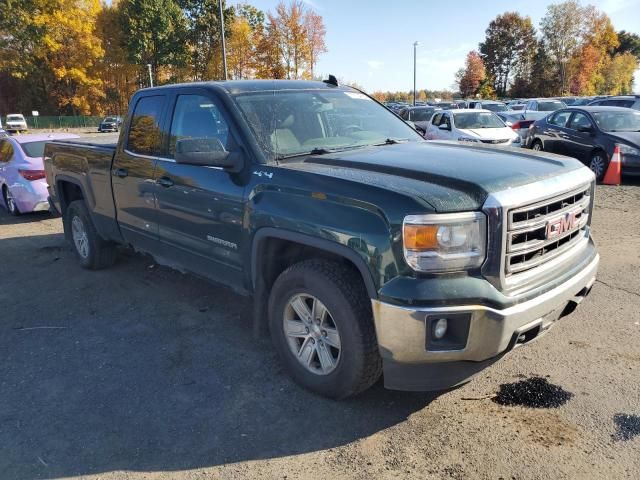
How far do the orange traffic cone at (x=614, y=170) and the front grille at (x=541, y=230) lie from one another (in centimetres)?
864

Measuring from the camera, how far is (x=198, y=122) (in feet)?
13.4

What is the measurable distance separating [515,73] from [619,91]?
13.4 meters

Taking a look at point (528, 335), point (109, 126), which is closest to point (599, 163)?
point (528, 335)

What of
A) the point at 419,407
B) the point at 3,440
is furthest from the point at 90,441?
the point at 419,407

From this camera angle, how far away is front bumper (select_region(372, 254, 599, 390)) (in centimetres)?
260

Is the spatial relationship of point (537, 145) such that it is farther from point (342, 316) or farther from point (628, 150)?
point (342, 316)

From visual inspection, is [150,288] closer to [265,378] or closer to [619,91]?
[265,378]

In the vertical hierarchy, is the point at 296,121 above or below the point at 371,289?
above

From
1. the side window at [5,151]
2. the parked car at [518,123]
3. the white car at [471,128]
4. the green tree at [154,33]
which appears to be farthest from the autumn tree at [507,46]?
the side window at [5,151]

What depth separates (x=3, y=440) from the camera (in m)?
3.02

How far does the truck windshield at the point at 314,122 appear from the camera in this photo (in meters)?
3.70

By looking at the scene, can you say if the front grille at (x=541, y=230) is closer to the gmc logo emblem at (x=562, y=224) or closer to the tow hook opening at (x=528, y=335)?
the gmc logo emblem at (x=562, y=224)

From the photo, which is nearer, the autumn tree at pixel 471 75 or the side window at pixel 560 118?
the side window at pixel 560 118

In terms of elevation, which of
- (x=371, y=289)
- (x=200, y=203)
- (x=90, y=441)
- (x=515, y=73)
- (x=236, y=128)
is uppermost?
(x=515, y=73)
